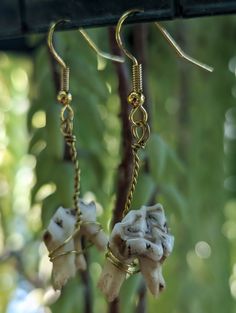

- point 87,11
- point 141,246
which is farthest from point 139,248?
point 87,11

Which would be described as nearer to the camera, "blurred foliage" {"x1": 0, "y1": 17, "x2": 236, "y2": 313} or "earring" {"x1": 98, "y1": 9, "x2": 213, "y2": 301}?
"earring" {"x1": 98, "y1": 9, "x2": 213, "y2": 301}

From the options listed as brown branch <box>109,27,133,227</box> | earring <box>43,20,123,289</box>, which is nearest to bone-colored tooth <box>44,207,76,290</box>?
earring <box>43,20,123,289</box>

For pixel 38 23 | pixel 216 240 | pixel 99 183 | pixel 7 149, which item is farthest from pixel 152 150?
pixel 7 149

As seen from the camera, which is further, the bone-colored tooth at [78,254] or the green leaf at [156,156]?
the green leaf at [156,156]

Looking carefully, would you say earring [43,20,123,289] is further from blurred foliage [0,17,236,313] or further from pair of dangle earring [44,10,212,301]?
blurred foliage [0,17,236,313]

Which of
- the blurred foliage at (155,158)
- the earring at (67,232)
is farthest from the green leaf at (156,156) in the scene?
the earring at (67,232)

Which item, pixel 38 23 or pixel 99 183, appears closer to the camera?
pixel 38 23

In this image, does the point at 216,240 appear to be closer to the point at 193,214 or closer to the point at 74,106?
the point at 193,214

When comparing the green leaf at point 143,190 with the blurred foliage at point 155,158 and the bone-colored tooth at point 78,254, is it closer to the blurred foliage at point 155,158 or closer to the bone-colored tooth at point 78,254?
the blurred foliage at point 155,158
